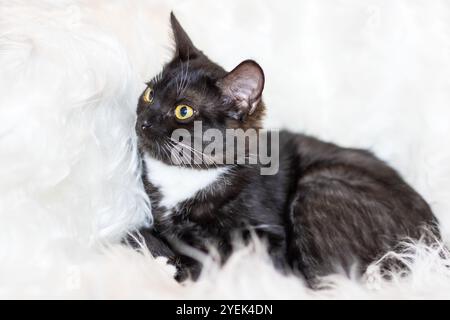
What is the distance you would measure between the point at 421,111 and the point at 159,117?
2.41 feet

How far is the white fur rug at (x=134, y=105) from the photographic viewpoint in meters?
1.02

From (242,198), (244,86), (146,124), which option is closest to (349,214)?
(242,198)

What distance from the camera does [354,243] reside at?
45.6 inches

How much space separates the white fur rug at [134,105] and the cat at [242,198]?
0.07 metres

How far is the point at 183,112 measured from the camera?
1.17 m

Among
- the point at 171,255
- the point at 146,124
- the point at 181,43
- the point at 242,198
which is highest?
the point at 181,43

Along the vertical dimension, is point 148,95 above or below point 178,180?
above

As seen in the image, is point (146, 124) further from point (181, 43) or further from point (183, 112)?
point (181, 43)

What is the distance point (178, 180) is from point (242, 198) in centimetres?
15

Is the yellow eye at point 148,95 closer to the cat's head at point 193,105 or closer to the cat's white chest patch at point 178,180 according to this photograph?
the cat's head at point 193,105
